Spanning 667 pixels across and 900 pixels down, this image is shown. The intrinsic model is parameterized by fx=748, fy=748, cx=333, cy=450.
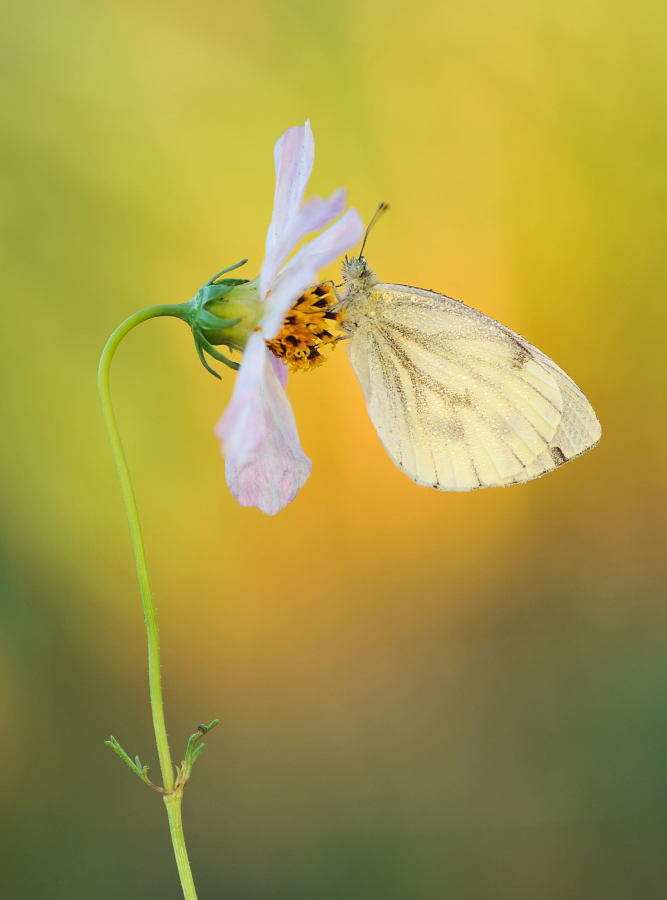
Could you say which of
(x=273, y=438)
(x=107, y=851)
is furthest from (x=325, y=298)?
(x=107, y=851)

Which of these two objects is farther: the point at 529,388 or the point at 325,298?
the point at 529,388

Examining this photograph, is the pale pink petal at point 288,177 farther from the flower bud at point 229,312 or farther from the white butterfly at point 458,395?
the white butterfly at point 458,395

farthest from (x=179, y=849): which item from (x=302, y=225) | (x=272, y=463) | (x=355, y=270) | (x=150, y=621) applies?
(x=355, y=270)

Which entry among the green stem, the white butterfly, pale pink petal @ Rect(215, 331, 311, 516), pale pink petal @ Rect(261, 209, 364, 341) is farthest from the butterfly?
the green stem

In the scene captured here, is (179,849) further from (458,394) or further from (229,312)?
(458,394)

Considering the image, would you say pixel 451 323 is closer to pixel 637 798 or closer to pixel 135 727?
pixel 135 727

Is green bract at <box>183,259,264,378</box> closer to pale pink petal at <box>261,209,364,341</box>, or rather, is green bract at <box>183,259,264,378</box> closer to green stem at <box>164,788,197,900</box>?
pale pink petal at <box>261,209,364,341</box>

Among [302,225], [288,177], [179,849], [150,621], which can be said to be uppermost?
[288,177]
